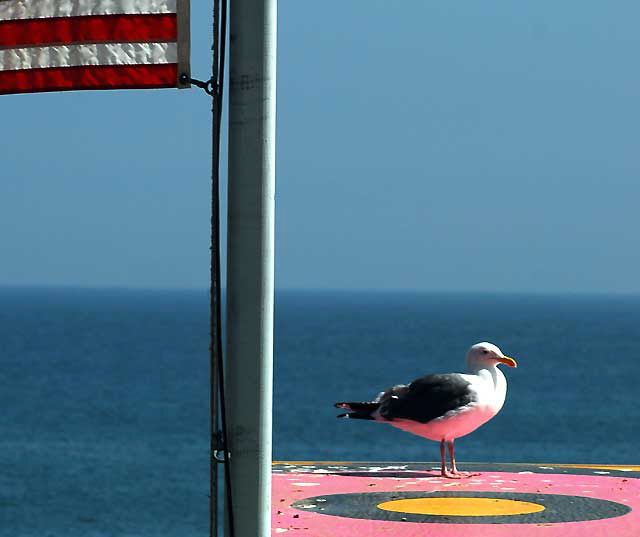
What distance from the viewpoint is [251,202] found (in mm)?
6824

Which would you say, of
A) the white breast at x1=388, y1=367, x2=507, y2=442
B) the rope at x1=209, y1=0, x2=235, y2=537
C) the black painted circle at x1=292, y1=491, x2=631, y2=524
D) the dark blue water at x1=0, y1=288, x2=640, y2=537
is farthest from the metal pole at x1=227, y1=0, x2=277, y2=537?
the dark blue water at x1=0, y1=288, x2=640, y2=537

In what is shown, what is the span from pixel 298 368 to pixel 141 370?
1417cm

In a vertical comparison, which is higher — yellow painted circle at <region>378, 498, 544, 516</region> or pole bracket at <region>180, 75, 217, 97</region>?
pole bracket at <region>180, 75, 217, 97</region>

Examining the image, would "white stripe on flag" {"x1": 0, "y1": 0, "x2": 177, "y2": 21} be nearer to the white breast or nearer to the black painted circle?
the black painted circle

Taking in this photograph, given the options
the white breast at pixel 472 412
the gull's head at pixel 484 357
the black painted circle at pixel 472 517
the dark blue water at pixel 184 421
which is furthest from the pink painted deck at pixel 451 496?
the dark blue water at pixel 184 421

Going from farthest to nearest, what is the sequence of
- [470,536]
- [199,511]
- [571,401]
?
[571,401], [199,511], [470,536]

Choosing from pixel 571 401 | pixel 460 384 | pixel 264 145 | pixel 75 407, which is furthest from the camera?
pixel 571 401

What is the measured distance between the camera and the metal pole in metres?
6.80

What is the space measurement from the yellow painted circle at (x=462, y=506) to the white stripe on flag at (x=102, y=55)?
22.7ft

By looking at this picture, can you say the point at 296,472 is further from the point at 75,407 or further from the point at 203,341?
the point at 203,341

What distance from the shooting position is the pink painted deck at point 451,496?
1262cm

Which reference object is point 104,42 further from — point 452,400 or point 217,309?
point 452,400

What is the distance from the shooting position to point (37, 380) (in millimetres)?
133500

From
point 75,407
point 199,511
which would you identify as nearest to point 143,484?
point 199,511
